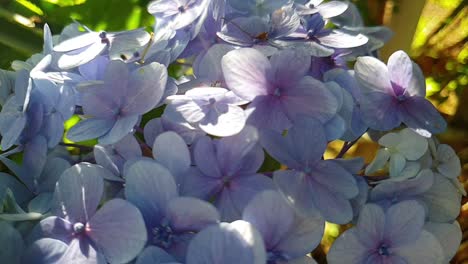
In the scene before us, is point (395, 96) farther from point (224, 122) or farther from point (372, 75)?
point (224, 122)

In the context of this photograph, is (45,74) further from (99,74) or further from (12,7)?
(12,7)

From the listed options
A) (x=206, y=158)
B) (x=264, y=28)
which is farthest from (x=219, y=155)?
(x=264, y=28)

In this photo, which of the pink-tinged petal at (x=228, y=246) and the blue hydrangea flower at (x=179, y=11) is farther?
the blue hydrangea flower at (x=179, y=11)

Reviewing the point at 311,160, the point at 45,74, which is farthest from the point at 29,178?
the point at 311,160

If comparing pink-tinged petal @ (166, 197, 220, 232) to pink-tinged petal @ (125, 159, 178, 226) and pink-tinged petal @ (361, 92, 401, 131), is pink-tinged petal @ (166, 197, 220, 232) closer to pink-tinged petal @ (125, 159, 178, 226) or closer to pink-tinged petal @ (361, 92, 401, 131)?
pink-tinged petal @ (125, 159, 178, 226)

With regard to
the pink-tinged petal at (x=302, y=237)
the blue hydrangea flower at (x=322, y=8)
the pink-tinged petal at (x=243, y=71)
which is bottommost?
the pink-tinged petal at (x=302, y=237)

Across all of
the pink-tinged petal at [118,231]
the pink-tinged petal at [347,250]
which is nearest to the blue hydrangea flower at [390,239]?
the pink-tinged petal at [347,250]

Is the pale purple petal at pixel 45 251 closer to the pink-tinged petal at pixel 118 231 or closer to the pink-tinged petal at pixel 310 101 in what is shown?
the pink-tinged petal at pixel 118 231
